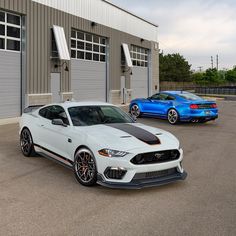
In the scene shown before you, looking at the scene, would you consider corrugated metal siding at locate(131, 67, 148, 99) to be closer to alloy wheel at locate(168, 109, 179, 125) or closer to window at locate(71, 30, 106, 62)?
window at locate(71, 30, 106, 62)

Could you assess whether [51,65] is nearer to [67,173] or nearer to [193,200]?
[67,173]

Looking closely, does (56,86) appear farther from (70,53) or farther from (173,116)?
(173,116)

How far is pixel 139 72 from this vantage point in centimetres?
3033

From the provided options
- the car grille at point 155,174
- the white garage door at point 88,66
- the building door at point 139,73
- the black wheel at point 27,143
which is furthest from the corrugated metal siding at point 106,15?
the car grille at point 155,174

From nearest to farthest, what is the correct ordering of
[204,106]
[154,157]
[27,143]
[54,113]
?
[154,157], [54,113], [27,143], [204,106]

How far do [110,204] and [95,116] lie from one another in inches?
91.4

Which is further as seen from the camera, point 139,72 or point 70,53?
point 139,72

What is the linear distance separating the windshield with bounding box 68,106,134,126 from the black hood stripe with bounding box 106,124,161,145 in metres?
0.42

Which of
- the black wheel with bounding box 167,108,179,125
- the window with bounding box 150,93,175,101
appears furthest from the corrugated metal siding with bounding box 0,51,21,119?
the black wheel with bounding box 167,108,179,125

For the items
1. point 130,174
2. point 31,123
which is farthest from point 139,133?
point 31,123

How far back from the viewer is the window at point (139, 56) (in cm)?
2942

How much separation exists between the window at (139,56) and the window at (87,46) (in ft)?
16.1

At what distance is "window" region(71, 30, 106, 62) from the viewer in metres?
21.7

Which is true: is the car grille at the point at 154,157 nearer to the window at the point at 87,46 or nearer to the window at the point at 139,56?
the window at the point at 87,46
